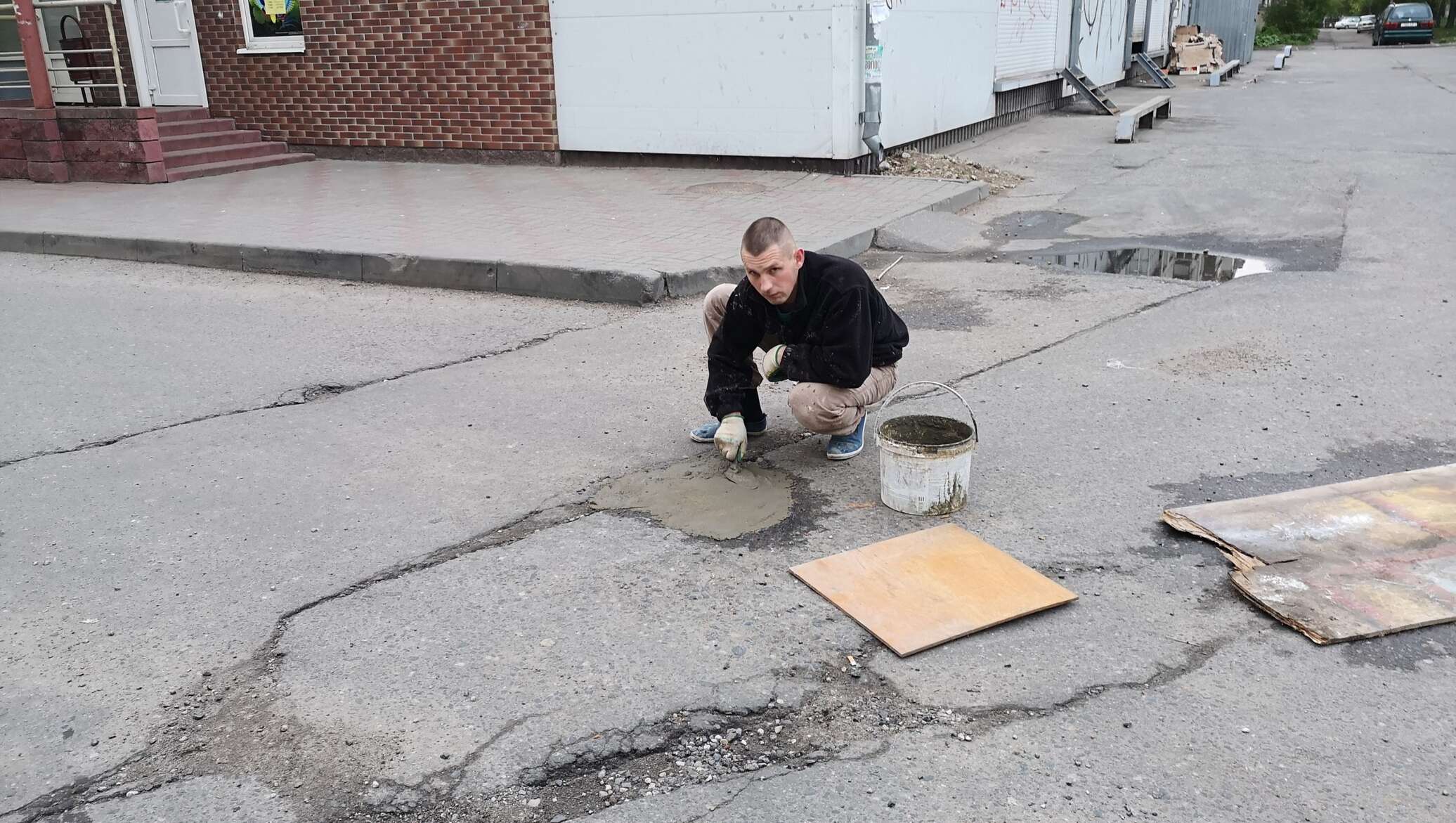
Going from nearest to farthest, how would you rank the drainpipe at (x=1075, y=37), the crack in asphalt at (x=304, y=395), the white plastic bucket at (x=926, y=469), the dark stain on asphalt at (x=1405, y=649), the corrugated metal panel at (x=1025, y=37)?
the dark stain on asphalt at (x=1405, y=649) → the white plastic bucket at (x=926, y=469) → the crack in asphalt at (x=304, y=395) → the corrugated metal panel at (x=1025, y=37) → the drainpipe at (x=1075, y=37)

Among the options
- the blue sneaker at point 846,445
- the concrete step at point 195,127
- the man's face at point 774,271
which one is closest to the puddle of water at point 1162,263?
the blue sneaker at point 846,445

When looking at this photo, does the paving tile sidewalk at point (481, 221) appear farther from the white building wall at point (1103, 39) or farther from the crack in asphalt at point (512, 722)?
the white building wall at point (1103, 39)

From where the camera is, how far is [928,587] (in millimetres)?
3354

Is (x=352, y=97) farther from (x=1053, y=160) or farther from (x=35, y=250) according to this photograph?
(x=1053, y=160)

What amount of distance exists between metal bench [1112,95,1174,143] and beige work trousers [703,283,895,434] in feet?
37.5

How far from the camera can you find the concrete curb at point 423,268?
712cm

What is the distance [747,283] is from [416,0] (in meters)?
10.3

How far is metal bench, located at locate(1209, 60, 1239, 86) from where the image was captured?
2416 cm

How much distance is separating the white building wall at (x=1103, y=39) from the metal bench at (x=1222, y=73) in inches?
77.0

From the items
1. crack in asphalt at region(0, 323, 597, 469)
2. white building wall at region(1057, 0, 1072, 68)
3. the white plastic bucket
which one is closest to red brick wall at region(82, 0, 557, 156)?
crack in asphalt at region(0, 323, 597, 469)

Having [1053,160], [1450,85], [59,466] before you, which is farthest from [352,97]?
[1450,85]

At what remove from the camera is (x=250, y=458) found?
4566 millimetres

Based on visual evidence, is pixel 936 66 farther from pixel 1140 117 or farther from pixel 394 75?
pixel 394 75

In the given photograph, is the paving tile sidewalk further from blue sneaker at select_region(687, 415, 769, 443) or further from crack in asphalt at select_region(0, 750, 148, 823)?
crack in asphalt at select_region(0, 750, 148, 823)
